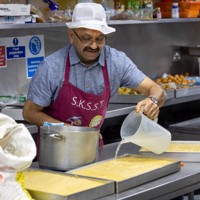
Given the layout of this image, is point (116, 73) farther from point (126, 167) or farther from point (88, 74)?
point (126, 167)

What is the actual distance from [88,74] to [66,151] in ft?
3.03

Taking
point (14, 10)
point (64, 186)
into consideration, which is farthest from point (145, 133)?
point (14, 10)

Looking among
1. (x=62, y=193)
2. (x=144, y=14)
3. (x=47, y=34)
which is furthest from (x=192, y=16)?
(x=62, y=193)

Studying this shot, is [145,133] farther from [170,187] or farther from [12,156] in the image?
[12,156]

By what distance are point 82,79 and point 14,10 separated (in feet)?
2.56

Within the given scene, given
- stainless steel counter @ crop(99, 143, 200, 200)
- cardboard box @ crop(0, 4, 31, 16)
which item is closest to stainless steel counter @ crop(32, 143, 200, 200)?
stainless steel counter @ crop(99, 143, 200, 200)

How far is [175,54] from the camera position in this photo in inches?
251

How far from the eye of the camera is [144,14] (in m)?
5.30

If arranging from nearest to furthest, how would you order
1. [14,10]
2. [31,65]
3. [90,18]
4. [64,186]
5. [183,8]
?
[64,186]
[90,18]
[14,10]
[31,65]
[183,8]

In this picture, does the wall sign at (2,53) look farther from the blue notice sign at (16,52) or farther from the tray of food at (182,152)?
the tray of food at (182,152)

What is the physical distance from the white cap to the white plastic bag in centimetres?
120

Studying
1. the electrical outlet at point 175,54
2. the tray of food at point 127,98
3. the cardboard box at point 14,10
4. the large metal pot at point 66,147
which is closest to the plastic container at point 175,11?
the electrical outlet at point 175,54

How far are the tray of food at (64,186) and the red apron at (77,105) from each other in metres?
0.95

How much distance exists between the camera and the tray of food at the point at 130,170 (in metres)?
2.59
